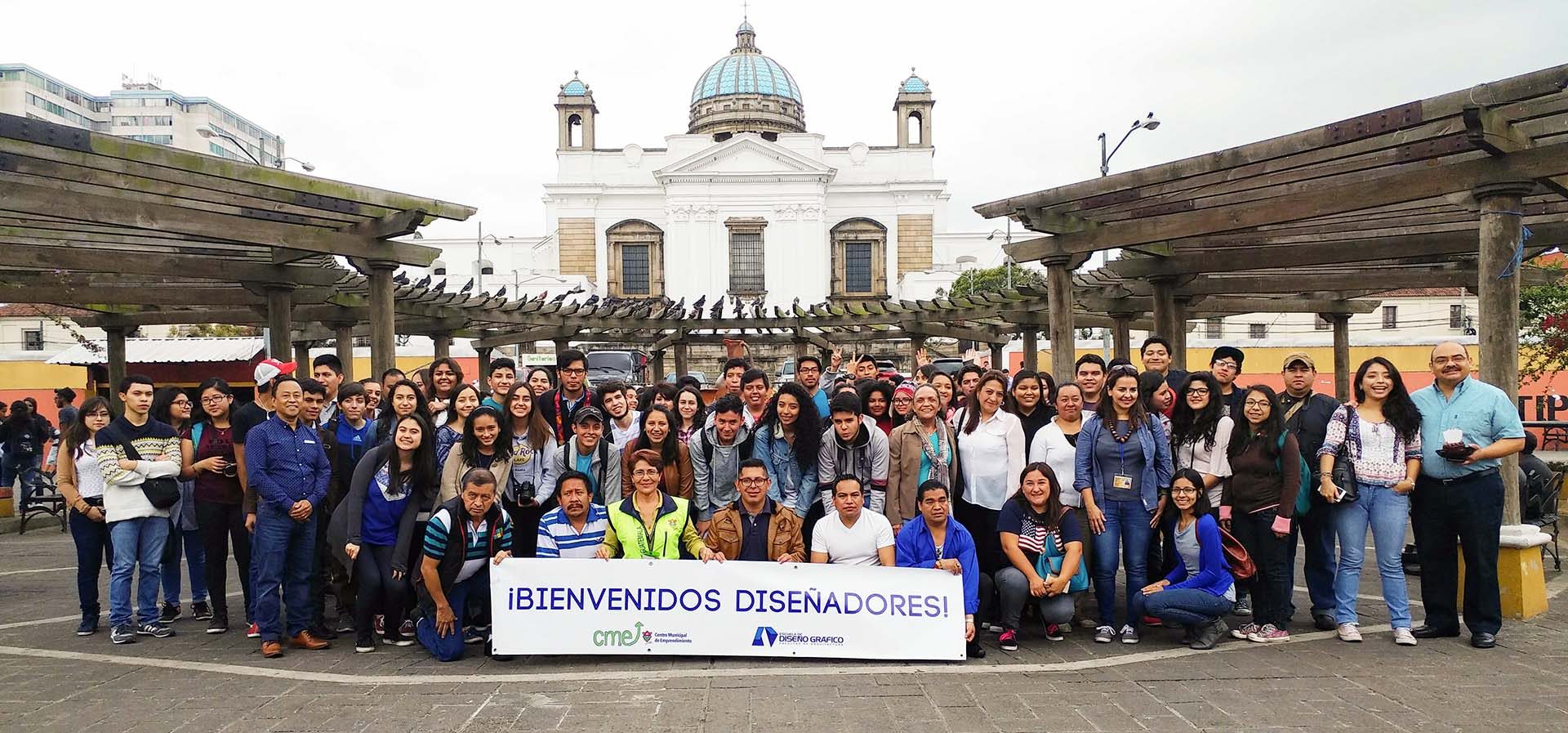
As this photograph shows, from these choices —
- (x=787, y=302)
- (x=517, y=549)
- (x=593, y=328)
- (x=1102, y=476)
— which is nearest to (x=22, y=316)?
(x=593, y=328)

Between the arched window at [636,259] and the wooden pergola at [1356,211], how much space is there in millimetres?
38242

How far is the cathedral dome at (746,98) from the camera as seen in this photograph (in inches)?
2127

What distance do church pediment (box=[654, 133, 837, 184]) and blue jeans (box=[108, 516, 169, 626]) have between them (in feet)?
142

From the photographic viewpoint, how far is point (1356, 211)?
26.4ft

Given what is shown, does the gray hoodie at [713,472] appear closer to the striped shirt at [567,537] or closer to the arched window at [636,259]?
the striped shirt at [567,537]

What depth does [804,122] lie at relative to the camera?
5669 centimetres

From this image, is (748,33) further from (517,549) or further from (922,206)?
(517,549)

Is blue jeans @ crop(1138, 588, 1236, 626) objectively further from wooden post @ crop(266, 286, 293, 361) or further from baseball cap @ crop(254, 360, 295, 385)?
wooden post @ crop(266, 286, 293, 361)

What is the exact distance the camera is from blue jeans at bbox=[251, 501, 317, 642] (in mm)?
5660

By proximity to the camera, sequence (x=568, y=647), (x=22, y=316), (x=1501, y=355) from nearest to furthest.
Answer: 1. (x=568, y=647)
2. (x=1501, y=355)
3. (x=22, y=316)

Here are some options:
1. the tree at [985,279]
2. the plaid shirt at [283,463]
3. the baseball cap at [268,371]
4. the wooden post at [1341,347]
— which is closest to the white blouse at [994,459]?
the plaid shirt at [283,463]

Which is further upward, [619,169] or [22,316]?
[619,169]

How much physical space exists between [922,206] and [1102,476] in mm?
45353

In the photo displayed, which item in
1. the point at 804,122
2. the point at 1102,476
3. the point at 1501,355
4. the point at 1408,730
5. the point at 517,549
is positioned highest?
the point at 804,122
